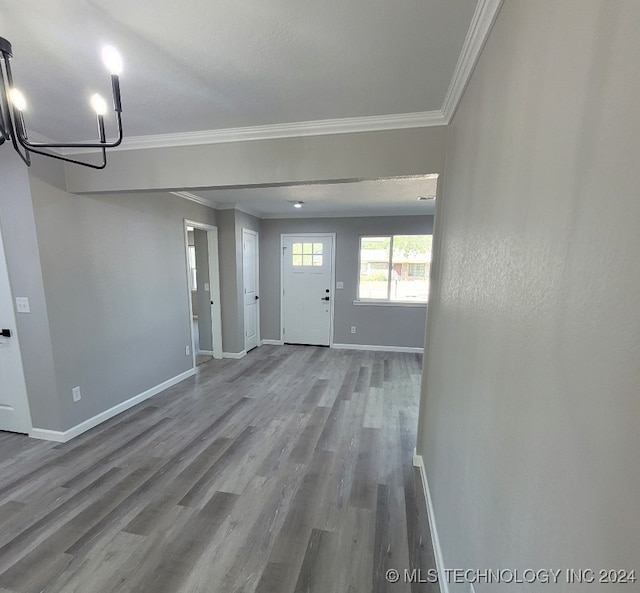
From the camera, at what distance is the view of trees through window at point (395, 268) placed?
201 inches

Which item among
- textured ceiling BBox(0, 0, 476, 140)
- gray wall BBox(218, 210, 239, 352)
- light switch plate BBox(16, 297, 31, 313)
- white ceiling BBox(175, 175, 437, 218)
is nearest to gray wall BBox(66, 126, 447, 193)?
textured ceiling BBox(0, 0, 476, 140)

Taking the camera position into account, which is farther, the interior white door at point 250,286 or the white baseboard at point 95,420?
the interior white door at point 250,286

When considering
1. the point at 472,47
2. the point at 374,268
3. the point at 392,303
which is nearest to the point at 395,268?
the point at 374,268

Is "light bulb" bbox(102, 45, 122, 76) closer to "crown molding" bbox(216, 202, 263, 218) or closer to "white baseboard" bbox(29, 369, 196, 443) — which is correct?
"white baseboard" bbox(29, 369, 196, 443)

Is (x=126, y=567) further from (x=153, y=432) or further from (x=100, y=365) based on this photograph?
(x=100, y=365)

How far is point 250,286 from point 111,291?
8.32 ft

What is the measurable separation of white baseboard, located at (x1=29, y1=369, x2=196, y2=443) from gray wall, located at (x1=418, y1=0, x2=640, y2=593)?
311 centimetres

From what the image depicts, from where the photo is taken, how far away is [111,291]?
2951mm

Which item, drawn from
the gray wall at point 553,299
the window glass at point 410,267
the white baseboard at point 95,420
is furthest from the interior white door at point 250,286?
the gray wall at point 553,299

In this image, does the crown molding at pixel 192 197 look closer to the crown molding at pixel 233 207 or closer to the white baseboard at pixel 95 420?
the crown molding at pixel 233 207

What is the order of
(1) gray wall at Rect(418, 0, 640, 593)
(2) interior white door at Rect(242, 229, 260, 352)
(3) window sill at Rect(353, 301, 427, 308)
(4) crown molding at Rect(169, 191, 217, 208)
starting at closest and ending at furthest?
(1) gray wall at Rect(418, 0, 640, 593)
(4) crown molding at Rect(169, 191, 217, 208)
(2) interior white door at Rect(242, 229, 260, 352)
(3) window sill at Rect(353, 301, 427, 308)

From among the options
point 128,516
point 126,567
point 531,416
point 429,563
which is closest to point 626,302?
point 531,416

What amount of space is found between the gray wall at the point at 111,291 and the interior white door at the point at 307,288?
81.0 inches

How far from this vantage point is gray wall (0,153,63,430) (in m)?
2.27
